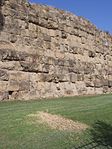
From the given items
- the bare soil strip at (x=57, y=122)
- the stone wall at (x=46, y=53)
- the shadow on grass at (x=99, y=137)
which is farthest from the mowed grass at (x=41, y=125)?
the stone wall at (x=46, y=53)

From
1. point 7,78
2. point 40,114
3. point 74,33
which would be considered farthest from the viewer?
point 74,33

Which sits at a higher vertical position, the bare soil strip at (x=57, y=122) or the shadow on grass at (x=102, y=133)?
the bare soil strip at (x=57, y=122)

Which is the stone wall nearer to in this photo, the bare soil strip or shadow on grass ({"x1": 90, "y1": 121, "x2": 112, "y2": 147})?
the bare soil strip

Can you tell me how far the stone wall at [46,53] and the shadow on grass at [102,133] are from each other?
3297mm

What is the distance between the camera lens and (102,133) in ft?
29.5

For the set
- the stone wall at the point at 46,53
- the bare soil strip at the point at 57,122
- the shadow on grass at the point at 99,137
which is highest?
the stone wall at the point at 46,53

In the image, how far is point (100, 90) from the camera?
1739 cm

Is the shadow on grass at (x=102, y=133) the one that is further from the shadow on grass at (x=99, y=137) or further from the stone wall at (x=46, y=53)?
the stone wall at (x=46, y=53)

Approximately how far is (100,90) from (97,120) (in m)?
7.16

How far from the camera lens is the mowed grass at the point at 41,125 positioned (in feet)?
23.5

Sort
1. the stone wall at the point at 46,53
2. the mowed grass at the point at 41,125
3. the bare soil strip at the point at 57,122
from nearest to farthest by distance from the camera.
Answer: the mowed grass at the point at 41,125
the bare soil strip at the point at 57,122
the stone wall at the point at 46,53

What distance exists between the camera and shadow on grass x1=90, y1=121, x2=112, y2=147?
8203 mm

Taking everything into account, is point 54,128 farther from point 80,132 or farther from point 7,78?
point 7,78

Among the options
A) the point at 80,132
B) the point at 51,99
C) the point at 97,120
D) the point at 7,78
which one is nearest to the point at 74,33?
the point at 51,99
